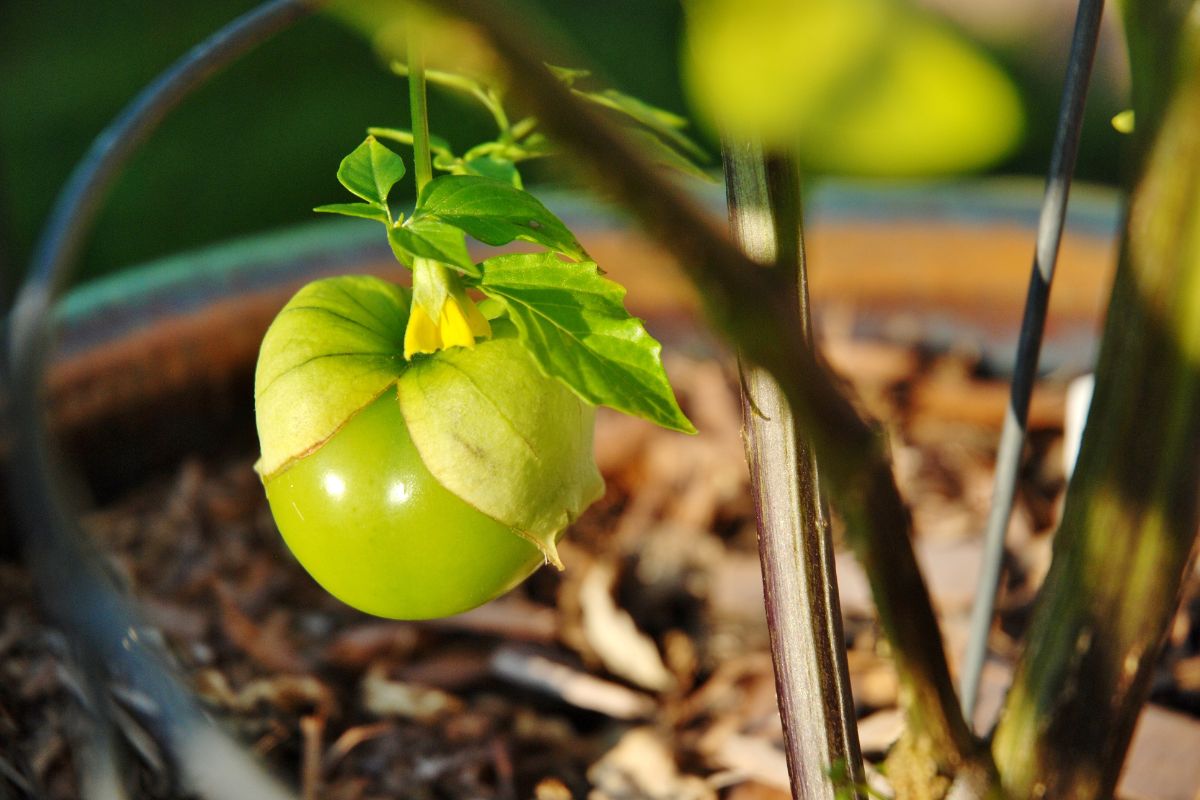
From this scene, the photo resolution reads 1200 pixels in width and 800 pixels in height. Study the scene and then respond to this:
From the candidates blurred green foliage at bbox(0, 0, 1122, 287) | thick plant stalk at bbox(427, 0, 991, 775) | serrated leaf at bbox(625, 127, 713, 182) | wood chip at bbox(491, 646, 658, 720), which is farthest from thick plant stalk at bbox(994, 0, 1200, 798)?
blurred green foliage at bbox(0, 0, 1122, 287)

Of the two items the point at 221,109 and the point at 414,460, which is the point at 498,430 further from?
the point at 221,109

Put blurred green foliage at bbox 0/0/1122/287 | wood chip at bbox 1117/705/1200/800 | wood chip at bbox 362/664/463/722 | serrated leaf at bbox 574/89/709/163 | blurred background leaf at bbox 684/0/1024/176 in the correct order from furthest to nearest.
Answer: blurred green foliage at bbox 0/0/1122/287 < wood chip at bbox 362/664/463/722 < wood chip at bbox 1117/705/1200/800 < serrated leaf at bbox 574/89/709/163 < blurred background leaf at bbox 684/0/1024/176

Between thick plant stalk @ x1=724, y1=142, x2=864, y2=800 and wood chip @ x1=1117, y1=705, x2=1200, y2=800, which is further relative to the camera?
wood chip @ x1=1117, y1=705, x2=1200, y2=800

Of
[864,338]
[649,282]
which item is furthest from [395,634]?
[864,338]

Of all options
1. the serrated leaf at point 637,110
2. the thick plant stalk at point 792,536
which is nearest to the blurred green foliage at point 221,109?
the serrated leaf at point 637,110

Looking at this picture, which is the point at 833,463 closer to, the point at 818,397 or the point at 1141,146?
the point at 818,397

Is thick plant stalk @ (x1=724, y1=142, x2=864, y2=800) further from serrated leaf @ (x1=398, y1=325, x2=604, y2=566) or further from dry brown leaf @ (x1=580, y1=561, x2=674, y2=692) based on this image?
dry brown leaf @ (x1=580, y1=561, x2=674, y2=692)
